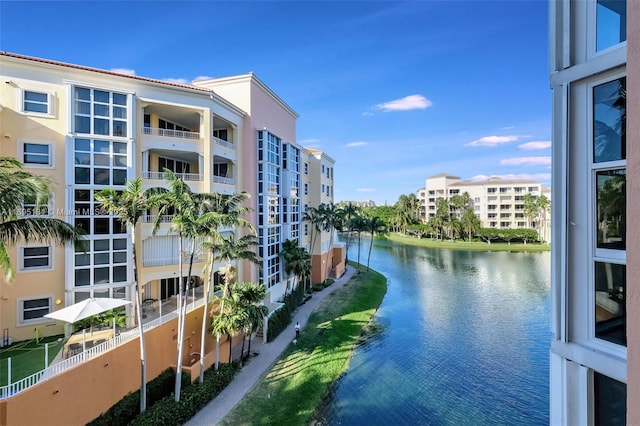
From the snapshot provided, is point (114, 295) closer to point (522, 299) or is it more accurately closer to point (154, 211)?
point (154, 211)

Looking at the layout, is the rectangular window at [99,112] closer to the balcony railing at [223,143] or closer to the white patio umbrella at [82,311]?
the balcony railing at [223,143]

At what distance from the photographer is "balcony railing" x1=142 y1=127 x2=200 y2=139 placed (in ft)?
61.5

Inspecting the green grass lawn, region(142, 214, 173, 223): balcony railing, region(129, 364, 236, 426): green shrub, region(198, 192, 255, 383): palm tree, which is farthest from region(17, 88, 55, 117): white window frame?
region(129, 364, 236, 426): green shrub

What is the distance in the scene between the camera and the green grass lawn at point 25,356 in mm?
11427

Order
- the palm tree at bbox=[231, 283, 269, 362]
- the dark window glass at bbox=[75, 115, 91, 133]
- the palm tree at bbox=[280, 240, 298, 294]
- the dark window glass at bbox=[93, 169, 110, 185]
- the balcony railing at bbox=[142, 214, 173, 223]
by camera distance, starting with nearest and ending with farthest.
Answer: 1. the dark window glass at bbox=[75, 115, 91, 133]
2. the dark window glass at bbox=[93, 169, 110, 185]
3. the palm tree at bbox=[231, 283, 269, 362]
4. the balcony railing at bbox=[142, 214, 173, 223]
5. the palm tree at bbox=[280, 240, 298, 294]

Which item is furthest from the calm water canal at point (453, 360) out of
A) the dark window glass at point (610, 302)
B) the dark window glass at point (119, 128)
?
the dark window glass at point (119, 128)

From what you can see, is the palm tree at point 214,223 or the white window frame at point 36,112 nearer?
the palm tree at point 214,223

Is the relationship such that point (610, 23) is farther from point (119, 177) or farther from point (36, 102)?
point (36, 102)

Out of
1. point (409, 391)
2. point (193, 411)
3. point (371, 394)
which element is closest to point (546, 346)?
point (409, 391)

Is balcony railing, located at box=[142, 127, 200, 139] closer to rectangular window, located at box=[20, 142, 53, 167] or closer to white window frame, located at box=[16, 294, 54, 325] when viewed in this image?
rectangular window, located at box=[20, 142, 53, 167]

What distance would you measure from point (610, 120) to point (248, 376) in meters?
18.4

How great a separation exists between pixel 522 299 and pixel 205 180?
103ft

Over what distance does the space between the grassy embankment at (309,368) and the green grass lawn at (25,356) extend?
23.7 feet

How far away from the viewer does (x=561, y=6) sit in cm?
400
